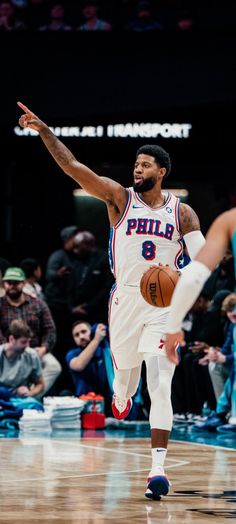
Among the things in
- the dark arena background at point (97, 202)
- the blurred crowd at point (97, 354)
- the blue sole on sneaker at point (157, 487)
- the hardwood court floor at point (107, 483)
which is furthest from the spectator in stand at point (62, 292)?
the blue sole on sneaker at point (157, 487)

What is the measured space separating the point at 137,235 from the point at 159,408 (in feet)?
3.81

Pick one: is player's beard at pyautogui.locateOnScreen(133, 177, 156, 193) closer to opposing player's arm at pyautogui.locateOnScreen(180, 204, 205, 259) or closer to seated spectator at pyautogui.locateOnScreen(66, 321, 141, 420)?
opposing player's arm at pyautogui.locateOnScreen(180, 204, 205, 259)

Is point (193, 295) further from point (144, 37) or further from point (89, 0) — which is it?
point (89, 0)

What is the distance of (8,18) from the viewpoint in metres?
15.1

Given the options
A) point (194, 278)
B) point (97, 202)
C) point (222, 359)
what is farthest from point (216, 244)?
point (97, 202)

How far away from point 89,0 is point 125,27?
87cm

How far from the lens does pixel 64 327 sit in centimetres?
1365

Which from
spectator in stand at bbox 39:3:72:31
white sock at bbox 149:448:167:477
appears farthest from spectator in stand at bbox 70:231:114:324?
white sock at bbox 149:448:167:477

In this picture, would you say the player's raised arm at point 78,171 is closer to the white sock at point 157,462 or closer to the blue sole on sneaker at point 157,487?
the white sock at point 157,462

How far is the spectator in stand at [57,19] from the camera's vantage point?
14885 mm

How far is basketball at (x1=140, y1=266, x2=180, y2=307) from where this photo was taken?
5.93 metres

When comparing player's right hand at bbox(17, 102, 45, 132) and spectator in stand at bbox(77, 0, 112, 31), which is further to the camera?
spectator in stand at bbox(77, 0, 112, 31)

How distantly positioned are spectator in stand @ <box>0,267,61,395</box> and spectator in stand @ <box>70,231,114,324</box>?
86 centimetres

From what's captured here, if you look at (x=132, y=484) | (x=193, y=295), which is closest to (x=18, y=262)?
(x=132, y=484)
